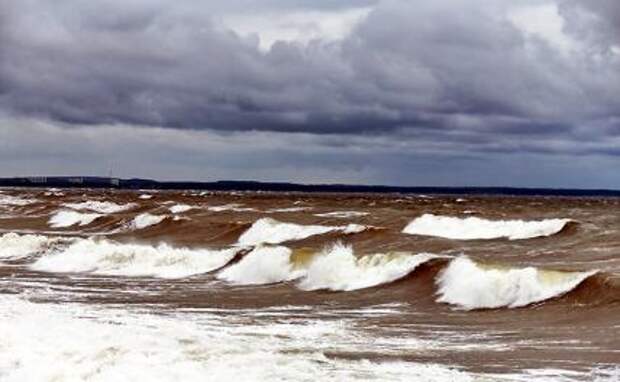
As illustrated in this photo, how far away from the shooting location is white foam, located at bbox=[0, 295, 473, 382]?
1402 cm

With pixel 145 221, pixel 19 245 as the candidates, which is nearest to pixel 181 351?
pixel 19 245

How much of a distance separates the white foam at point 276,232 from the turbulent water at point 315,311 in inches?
190

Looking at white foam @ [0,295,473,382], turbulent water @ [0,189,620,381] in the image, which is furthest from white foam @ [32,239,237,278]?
white foam @ [0,295,473,382]

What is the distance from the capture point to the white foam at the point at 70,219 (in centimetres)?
7131

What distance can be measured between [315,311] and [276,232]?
3186cm

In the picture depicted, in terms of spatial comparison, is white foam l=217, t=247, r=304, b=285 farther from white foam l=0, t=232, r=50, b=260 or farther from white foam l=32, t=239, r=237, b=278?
white foam l=0, t=232, r=50, b=260

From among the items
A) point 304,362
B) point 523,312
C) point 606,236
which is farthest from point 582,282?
point 606,236

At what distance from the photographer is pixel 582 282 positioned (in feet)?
80.5

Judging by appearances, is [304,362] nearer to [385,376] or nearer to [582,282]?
[385,376]

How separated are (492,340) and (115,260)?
24.2m

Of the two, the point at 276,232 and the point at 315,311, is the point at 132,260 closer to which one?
the point at 276,232

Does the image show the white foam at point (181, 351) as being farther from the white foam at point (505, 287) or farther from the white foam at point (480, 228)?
the white foam at point (480, 228)

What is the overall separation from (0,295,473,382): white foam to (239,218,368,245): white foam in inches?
1231

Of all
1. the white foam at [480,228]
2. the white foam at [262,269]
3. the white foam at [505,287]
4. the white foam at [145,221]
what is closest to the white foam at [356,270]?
the white foam at [262,269]
